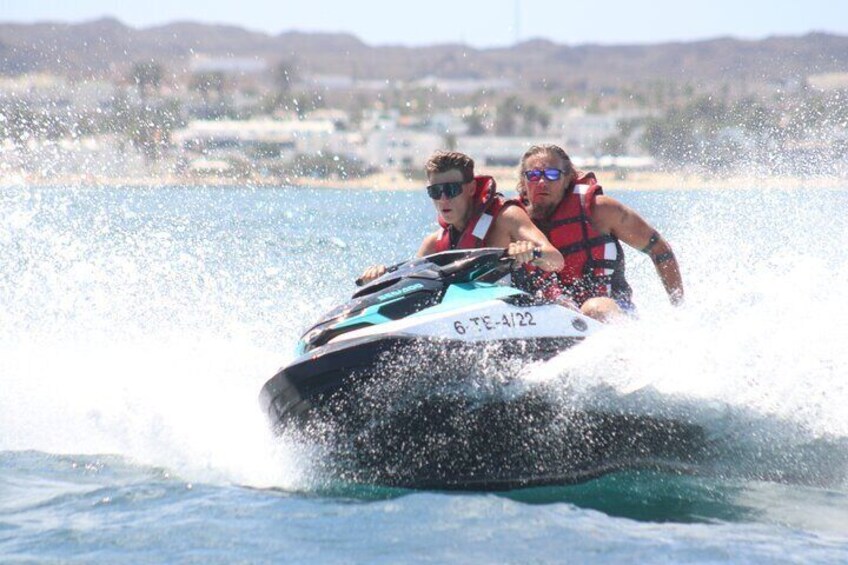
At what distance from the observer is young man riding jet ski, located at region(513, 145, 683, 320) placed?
6719mm

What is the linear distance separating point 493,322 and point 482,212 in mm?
895

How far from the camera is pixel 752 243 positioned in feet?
48.7

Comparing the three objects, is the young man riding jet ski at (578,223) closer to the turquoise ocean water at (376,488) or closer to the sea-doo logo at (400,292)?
the turquoise ocean water at (376,488)

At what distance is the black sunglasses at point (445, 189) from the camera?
6328 millimetres

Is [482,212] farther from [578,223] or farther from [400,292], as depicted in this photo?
[400,292]

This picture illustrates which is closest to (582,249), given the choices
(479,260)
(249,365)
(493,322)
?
(479,260)

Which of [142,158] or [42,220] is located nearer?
[42,220]

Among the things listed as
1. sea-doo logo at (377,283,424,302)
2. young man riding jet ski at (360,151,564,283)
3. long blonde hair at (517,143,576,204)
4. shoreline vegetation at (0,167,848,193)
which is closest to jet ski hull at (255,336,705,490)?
sea-doo logo at (377,283,424,302)

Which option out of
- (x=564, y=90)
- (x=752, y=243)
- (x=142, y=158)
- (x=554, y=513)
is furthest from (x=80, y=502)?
(x=564, y=90)

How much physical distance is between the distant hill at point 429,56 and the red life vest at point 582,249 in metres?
21.9

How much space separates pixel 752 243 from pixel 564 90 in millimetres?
72659

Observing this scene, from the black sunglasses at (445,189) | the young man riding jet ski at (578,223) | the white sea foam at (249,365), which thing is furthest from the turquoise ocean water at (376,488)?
the black sunglasses at (445,189)

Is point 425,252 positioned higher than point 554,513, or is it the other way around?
point 425,252

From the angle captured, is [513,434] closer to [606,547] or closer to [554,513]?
[554,513]
